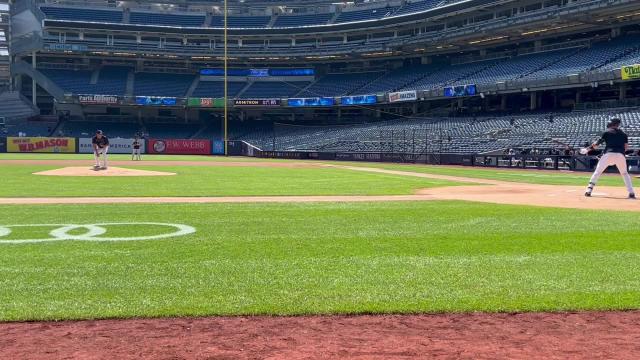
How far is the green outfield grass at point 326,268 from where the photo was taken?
187 inches

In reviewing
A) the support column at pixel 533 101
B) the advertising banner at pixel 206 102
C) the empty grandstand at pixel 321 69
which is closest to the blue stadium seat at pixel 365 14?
the empty grandstand at pixel 321 69

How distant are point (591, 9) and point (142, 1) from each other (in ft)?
193

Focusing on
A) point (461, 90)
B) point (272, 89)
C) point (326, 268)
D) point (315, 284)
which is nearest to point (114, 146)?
point (272, 89)

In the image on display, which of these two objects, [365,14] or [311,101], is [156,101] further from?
[365,14]

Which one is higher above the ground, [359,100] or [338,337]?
[359,100]

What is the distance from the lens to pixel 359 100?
63.6 meters

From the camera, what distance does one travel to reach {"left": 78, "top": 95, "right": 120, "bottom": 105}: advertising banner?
66.5m

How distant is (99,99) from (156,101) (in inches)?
267

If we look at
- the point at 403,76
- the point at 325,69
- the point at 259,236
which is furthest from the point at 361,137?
the point at 259,236

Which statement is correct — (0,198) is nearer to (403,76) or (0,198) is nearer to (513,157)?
(513,157)

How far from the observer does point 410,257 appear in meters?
6.74

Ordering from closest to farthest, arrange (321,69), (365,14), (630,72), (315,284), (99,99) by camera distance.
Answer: (315,284) < (630,72) < (99,99) < (365,14) < (321,69)

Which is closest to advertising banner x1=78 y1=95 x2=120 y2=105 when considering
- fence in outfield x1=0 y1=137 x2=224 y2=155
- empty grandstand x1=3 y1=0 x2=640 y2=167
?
empty grandstand x1=3 y1=0 x2=640 y2=167

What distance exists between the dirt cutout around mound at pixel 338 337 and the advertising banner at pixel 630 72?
41.2m
